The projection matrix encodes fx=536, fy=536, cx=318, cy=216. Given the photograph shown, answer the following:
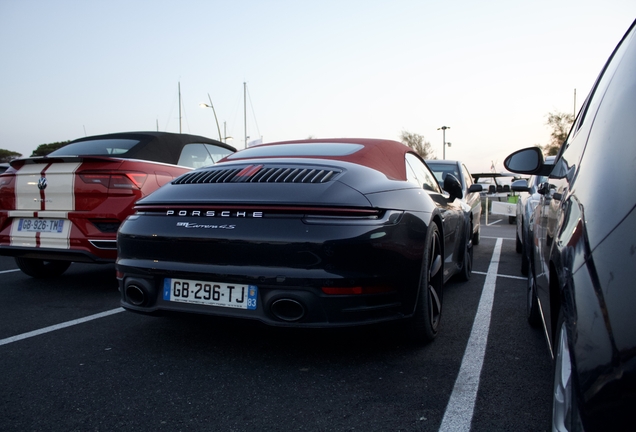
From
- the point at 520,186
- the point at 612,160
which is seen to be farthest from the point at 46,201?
the point at 520,186

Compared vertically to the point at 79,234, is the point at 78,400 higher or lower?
lower

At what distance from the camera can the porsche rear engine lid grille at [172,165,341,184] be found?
2822 millimetres

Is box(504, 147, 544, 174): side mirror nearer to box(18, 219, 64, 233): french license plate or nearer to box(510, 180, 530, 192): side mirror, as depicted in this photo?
box(510, 180, 530, 192): side mirror

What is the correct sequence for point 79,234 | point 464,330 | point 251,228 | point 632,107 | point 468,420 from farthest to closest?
point 79,234 → point 464,330 → point 251,228 → point 468,420 → point 632,107

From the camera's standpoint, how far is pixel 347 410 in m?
2.29

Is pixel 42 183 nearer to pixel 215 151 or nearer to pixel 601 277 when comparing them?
pixel 215 151

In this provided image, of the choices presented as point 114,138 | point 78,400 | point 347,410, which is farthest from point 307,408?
point 114,138

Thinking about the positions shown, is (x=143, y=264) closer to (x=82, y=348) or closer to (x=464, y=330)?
(x=82, y=348)

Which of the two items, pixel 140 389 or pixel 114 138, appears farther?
pixel 114 138

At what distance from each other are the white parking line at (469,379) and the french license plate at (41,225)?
3.39 m

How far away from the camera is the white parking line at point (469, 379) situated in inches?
86.3

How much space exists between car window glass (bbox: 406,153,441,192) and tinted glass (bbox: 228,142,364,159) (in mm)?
466

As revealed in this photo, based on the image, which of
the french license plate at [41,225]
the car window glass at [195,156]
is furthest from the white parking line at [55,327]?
the car window glass at [195,156]

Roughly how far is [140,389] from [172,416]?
1.20ft
